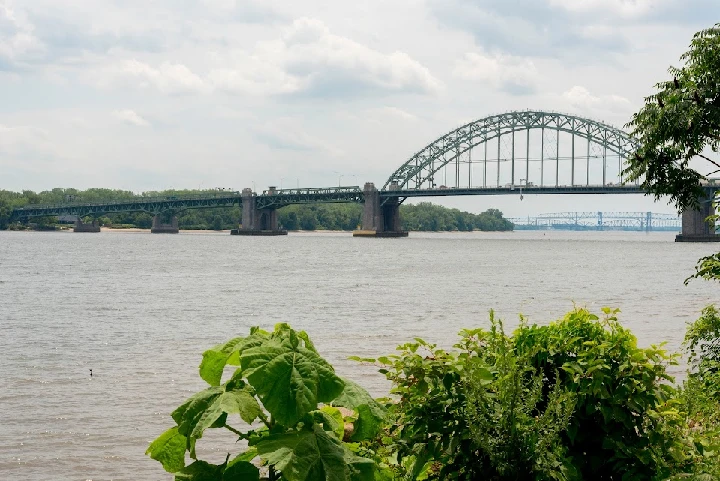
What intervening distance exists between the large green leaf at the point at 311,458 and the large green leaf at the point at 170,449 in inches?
23.0

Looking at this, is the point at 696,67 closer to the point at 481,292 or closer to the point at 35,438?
the point at 35,438

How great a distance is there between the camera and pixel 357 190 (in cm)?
14412

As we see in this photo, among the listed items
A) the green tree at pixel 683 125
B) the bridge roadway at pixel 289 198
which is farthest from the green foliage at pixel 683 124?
the bridge roadway at pixel 289 198

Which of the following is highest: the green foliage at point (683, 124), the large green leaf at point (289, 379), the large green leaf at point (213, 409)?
the green foliage at point (683, 124)

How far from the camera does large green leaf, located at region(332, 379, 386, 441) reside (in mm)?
3479

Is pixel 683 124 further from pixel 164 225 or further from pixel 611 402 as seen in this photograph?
pixel 164 225

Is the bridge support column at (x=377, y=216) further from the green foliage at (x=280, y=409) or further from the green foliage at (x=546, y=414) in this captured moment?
the green foliage at (x=280, y=409)

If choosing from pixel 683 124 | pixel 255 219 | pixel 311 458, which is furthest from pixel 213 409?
pixel 255 219

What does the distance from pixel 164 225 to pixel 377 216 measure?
56.7 m

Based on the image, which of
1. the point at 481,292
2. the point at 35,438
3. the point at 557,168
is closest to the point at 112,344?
the point at 35,438

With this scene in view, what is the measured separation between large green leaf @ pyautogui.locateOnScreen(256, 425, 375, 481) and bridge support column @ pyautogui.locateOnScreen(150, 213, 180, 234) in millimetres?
170644

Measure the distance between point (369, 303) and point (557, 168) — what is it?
104835mm

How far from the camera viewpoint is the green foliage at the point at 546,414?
4305mm

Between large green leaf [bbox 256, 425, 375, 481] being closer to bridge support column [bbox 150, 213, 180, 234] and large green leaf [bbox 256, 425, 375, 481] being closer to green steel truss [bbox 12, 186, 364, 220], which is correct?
green steel truss [bbox 12, 186, 364, 220]
